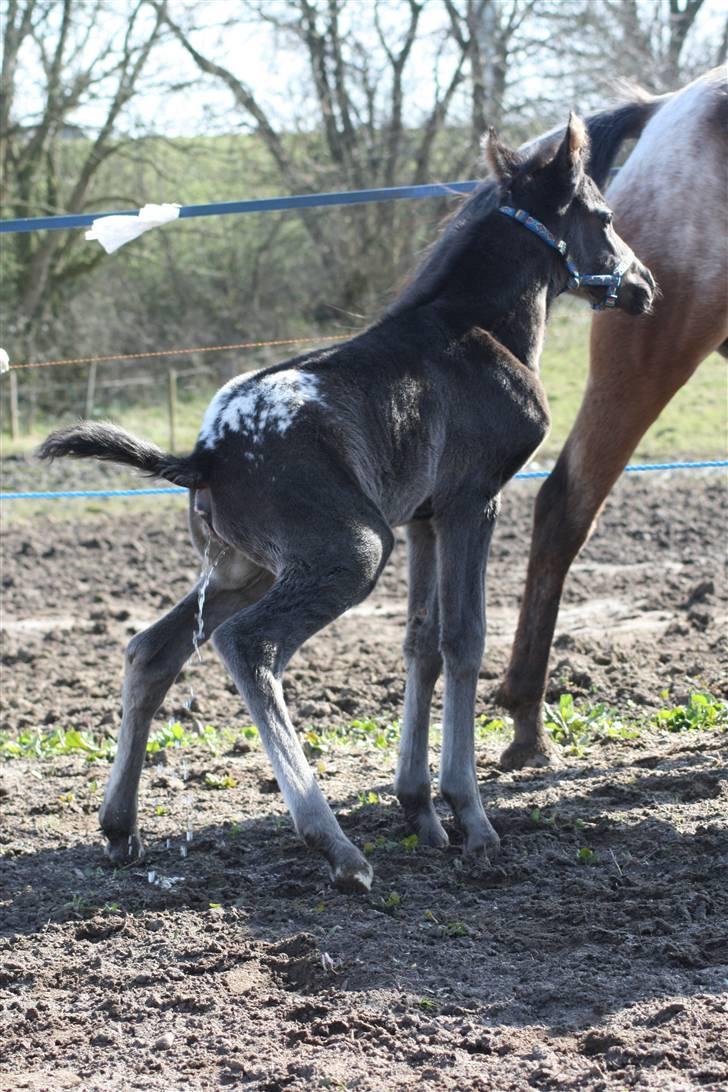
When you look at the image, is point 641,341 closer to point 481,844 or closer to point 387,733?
Result: point 387,733

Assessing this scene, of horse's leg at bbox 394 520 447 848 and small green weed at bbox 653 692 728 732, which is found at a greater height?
horse's leg at bbox 394 520 447 848

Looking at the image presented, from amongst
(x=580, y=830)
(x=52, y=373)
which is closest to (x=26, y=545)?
(x=580, y=830)

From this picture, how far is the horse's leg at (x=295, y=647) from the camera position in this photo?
3.91 meters

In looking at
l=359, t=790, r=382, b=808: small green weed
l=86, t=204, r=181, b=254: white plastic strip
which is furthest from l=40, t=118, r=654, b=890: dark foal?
l=86, t=204, r=181, b=254: white plastic strip

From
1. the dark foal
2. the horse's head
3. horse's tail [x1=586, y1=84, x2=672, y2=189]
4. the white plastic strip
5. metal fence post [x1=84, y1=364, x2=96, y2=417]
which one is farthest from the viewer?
metal fence post [x1=84, y1=364, x2=96, y2=417]

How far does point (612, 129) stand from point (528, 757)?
2.88 meters

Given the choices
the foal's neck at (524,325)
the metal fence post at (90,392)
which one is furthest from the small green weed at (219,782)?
the metal fence post at (90,392)

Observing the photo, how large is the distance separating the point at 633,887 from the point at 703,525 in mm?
7654

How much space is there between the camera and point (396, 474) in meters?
4.33

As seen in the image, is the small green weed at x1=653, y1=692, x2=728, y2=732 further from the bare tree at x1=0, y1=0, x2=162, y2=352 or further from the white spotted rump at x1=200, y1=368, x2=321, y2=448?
the bare tree at x1=0, y1=0, x2=162, y2=352

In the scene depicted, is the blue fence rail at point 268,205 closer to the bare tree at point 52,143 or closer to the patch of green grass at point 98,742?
the patch of green grass at point 98,742

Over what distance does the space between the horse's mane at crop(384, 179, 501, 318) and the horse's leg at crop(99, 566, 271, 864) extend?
1145mm

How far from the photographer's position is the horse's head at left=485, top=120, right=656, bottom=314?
4762 mm

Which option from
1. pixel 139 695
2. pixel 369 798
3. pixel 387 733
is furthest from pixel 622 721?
pixel 139 695
